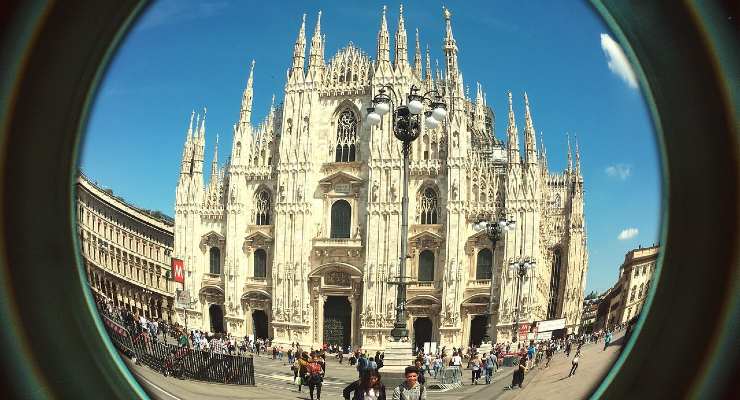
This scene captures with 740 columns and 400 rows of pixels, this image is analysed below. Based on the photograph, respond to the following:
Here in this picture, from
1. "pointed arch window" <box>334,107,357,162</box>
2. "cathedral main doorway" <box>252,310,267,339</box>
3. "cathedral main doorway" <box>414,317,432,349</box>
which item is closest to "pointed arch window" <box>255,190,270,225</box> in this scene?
"pointed arch window" <box>334,107,357,162</box>

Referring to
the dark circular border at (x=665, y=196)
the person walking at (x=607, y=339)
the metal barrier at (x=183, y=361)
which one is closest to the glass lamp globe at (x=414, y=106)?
the metal barrier at (x=183, y=361)

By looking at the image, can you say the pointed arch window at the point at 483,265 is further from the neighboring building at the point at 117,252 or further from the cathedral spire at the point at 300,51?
the neighboring building at the point at 117,252

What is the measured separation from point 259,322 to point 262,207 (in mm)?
6667

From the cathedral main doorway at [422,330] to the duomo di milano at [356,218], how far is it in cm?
8

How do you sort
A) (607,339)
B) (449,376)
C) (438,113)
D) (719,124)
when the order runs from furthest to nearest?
(438,113) → (449,376) → (607,339) → (719,124)

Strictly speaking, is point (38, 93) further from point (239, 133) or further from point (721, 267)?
point (239, 133)

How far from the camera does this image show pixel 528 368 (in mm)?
8359

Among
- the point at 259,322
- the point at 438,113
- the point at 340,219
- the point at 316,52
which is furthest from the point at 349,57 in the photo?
the point at 438,113

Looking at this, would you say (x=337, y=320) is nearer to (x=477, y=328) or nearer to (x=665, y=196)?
(x=477, y=328)

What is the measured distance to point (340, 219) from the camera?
3425 centimetres

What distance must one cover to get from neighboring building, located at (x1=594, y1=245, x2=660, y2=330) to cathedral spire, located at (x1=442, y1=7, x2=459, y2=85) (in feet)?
95.1

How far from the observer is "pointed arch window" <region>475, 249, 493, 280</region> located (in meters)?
31.4

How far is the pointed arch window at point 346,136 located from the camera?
34781 mm

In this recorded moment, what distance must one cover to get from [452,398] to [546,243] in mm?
23381
